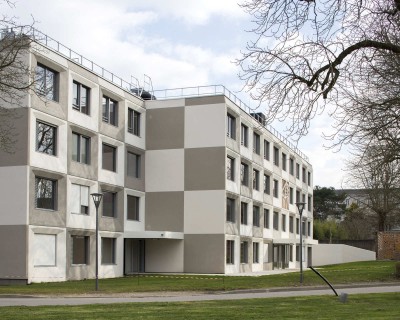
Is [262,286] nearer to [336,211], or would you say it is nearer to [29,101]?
[29,101]

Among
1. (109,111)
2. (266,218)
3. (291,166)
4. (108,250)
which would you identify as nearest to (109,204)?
(108,250)

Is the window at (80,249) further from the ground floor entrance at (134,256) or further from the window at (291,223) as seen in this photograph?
the window at (291,223)

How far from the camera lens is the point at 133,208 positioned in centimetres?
4375

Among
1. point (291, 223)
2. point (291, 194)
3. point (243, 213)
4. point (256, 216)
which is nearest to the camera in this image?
point (243, 213)

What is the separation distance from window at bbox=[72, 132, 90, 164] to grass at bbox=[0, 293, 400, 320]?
19.8 meters

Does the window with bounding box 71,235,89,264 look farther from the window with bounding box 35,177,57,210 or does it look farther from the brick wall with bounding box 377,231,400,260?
the brick wall with bounding box 377,231,400,260

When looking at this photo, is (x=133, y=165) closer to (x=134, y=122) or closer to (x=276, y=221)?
(x=134, y=122)

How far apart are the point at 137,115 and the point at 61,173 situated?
1112 centimetres

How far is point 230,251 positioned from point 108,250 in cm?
920

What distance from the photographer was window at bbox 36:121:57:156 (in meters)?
33.1

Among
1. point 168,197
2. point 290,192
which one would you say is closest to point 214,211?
point 168,197

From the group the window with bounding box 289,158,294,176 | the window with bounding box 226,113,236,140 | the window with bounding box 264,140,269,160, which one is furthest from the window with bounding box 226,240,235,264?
the window with bounding box 289,158,294,176

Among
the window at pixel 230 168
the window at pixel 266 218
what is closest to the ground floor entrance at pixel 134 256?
the window at pixel 230 168

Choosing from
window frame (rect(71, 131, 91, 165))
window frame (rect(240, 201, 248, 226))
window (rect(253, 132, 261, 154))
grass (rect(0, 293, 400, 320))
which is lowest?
grass (rect(0, 293, 400, 320))
